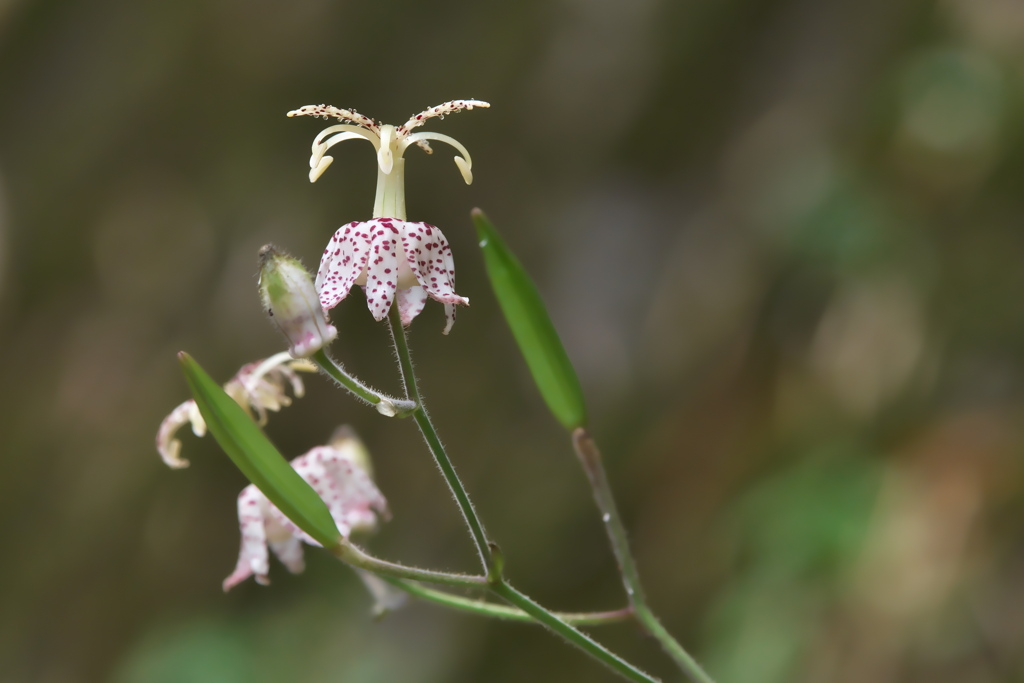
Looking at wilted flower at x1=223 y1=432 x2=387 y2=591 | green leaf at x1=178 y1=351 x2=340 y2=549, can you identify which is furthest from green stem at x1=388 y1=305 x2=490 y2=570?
wilted flower at x1=223 y1=432 x2=387 y2=591

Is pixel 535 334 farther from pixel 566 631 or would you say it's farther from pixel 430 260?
pixel 566 631

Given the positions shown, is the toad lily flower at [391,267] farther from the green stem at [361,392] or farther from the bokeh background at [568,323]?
the bokeh background at [568,323]

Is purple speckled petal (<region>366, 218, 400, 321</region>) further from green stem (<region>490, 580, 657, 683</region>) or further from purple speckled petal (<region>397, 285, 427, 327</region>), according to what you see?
green stem (<region>490, 580, 657, 683</region>)

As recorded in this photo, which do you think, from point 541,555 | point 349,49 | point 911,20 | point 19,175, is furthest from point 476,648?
point 19,175

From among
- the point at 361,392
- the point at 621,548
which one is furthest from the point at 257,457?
the point at 621,548

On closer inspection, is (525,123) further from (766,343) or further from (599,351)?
(766,343)

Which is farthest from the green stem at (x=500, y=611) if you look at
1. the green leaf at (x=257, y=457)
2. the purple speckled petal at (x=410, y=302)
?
the purple speckled petal at (x=410, y=302)
